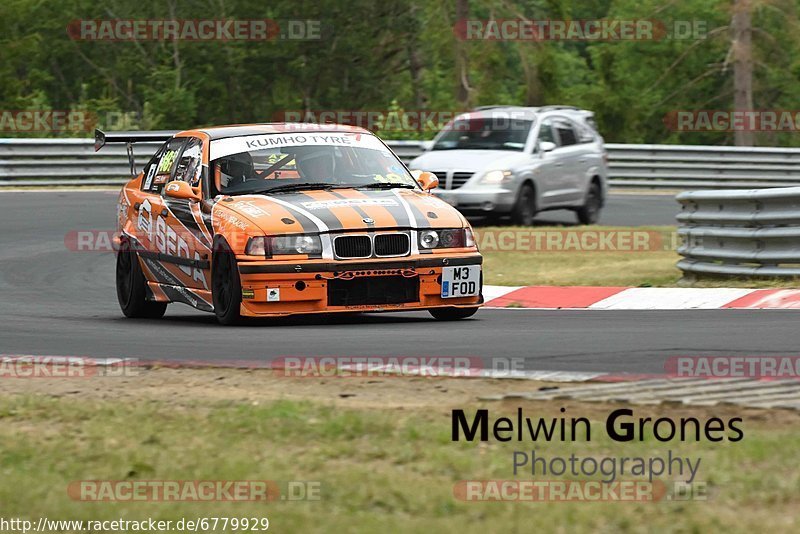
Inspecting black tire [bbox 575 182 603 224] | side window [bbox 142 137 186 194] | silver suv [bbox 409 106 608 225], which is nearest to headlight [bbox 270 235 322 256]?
side window [bbox 142 137 186 194]

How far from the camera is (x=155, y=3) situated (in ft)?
143

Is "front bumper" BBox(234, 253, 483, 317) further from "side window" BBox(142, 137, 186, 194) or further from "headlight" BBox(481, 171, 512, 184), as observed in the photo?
"headlight" BBox(481, 171, 512, 184)

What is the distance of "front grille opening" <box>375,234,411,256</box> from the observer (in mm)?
9961

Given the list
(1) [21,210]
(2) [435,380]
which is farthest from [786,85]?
(2) [435,380]

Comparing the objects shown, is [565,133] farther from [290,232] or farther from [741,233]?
[290,232]

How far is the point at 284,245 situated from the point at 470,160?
32.3 feet

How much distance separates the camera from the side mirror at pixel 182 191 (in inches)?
419

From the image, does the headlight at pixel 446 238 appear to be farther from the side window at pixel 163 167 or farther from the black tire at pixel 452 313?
the side window at pixel 163 167

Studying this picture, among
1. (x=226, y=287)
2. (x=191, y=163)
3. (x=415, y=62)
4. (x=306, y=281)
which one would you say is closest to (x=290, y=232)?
(x=306, y=281)

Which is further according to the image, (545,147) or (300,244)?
(545,147)

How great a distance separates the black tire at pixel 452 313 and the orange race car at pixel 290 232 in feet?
0.04

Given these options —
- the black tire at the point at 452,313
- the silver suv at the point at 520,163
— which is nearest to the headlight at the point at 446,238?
the black tire at the point at 452,313

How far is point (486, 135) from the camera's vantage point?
800 inches

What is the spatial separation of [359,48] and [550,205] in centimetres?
2699
